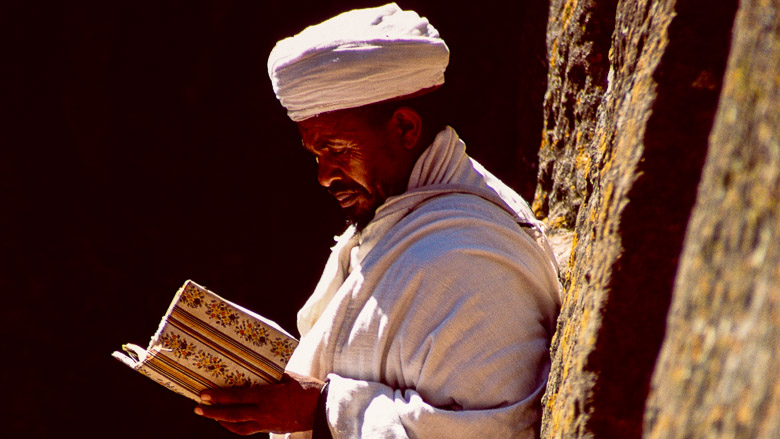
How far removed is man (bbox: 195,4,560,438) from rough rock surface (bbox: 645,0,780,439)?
127cm

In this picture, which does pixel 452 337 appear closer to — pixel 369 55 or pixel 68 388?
pixel 369 55

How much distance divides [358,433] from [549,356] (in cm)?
49

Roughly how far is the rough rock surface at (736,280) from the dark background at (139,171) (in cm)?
351

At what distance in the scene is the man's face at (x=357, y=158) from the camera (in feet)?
7.77

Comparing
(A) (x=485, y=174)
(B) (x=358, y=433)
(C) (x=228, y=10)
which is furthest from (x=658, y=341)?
(C) (x=228, y=10)

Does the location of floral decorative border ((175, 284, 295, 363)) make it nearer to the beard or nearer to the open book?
the open book

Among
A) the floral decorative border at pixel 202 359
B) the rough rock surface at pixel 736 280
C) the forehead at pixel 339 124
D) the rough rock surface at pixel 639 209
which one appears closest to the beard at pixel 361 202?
the forehead at pixel 339 124

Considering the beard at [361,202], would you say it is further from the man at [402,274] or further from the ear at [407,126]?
the ear at [407,126]

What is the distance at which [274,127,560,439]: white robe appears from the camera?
2.02 m

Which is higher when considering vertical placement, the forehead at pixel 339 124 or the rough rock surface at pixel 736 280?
the rough rock surface at pixel 736 280

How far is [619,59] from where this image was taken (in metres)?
Result: 1.84

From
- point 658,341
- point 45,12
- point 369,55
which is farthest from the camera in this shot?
point 45,12

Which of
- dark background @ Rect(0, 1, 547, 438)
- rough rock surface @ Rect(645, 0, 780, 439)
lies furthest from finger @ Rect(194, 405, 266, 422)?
dark background @ Rect(0, 1, 547, 438)

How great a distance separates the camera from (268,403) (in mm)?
2199
